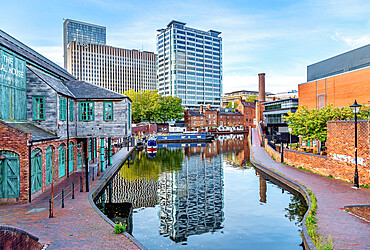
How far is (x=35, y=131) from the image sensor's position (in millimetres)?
17703

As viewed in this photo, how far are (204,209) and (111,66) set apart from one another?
6145 inches

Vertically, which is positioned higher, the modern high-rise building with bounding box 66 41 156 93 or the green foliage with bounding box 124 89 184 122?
the modern high-rise building with bounding box 66 41 156 93

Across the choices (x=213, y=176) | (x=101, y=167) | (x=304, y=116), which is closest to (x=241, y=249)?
(x=213, y=176)

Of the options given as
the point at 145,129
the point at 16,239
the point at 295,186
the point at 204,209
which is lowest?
the point at 204,209

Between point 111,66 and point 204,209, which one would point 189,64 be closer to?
point 111,66

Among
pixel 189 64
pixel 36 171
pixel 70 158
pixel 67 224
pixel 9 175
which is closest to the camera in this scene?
pixel 67 224

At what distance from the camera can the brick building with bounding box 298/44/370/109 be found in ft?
102

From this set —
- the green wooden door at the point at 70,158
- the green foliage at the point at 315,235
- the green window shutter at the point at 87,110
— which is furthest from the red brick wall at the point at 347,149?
the green wooden door at the point at 70,158

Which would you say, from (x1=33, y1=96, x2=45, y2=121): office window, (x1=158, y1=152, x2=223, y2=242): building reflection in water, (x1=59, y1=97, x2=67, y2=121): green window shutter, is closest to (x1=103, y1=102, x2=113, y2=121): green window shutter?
(x1=59, y1=97, x2=67, y2=121): green window shutter

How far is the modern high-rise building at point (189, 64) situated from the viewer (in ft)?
451

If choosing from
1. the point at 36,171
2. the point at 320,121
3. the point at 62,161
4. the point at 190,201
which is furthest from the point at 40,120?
the point at 320,121

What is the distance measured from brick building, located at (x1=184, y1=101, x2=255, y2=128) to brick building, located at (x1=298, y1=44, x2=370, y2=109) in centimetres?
5585

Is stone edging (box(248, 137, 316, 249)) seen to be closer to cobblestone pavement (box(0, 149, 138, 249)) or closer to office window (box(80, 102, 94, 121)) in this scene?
cobblestone pavement (box(0, 149, 138, 249))

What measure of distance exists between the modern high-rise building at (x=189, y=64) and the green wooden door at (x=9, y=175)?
121349 mm
